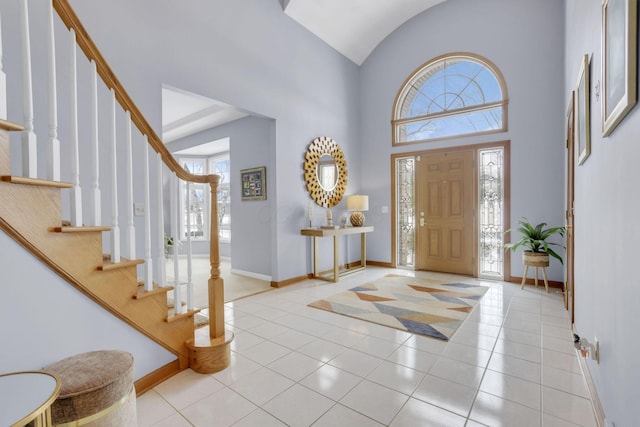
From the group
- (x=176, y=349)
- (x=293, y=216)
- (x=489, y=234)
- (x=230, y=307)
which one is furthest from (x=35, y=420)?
(x=489, y=234)

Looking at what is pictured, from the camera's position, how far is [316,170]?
504 cm

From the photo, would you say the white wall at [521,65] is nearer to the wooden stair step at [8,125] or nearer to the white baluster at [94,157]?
the white baluster at [94,157]

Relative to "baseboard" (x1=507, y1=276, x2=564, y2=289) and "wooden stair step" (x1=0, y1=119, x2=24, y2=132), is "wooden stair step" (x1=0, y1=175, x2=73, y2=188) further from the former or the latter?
"baseboard" (x1=507, y1=276, x2=564, y2=289)

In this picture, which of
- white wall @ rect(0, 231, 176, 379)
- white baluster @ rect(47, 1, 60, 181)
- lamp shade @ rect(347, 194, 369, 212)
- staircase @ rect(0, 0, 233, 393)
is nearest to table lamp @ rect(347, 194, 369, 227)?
lamp shade @ rect(347, 194, 369, 212)

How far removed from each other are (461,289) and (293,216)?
266 cm

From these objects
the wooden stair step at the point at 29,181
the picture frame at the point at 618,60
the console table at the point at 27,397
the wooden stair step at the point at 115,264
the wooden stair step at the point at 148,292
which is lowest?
the console table at the point at 27,397

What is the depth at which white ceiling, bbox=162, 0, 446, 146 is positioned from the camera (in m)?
4.70

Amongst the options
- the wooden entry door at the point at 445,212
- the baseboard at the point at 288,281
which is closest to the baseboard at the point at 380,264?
the wooden entry door at the point at 445,212

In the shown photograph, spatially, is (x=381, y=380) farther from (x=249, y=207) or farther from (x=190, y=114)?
(x=190, y=114)

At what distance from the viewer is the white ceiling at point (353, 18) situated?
4.64m

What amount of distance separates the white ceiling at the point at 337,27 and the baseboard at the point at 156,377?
3.66m

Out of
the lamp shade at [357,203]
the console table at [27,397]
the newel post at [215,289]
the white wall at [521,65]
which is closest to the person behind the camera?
the console table at [27,397]

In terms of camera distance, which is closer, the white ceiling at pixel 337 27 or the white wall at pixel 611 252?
the white wall at pixel 611 252

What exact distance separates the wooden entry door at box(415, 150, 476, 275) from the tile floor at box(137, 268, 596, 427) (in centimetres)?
201
